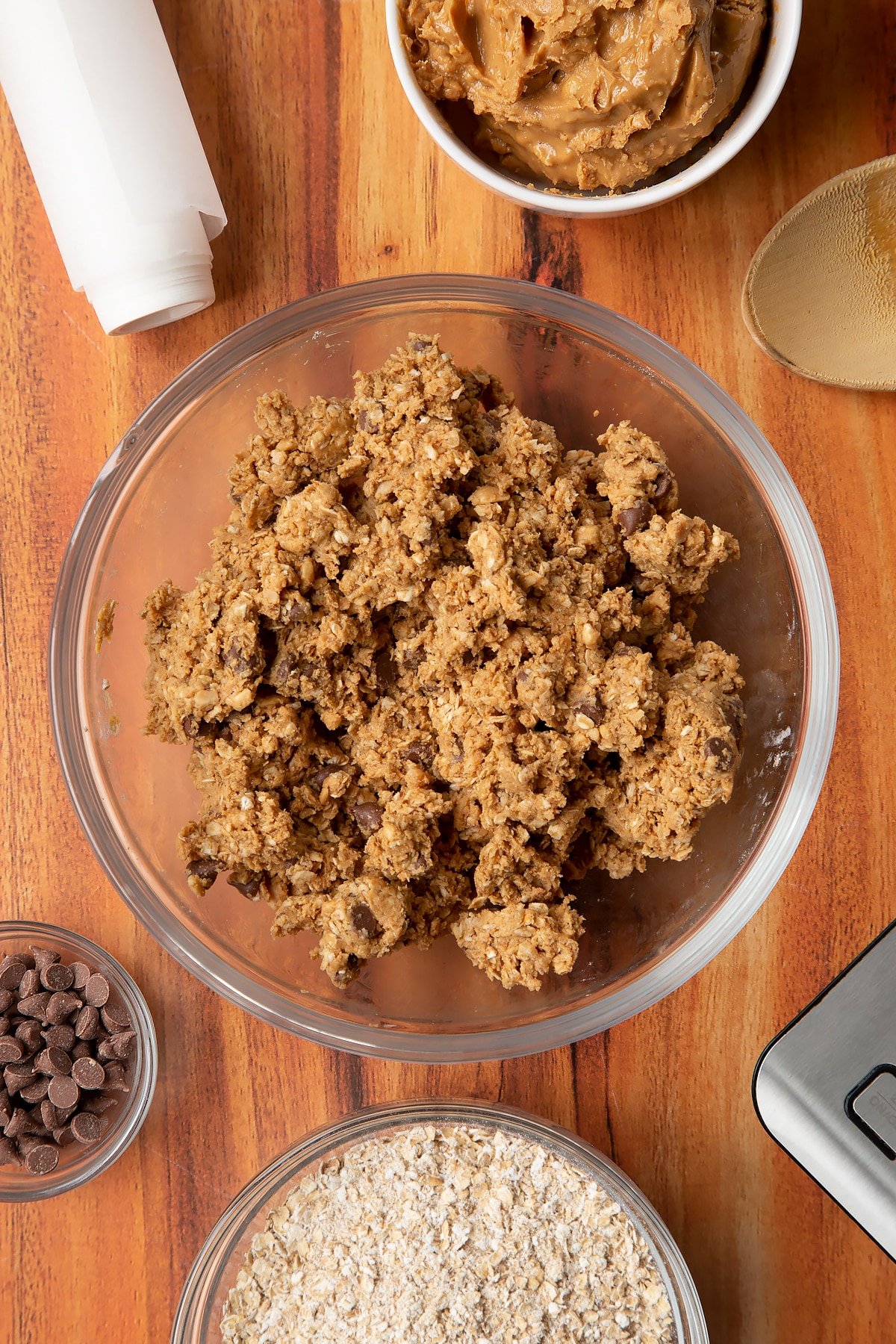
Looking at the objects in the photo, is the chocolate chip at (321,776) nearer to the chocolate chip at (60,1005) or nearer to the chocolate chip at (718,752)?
the chocolate chip at (718,752)

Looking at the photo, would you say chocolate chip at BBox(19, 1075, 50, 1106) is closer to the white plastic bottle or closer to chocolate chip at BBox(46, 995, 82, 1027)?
chocolate chip at BBox(46, 995, 82, 1027)

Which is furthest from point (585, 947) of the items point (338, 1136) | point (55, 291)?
point (55, 291)

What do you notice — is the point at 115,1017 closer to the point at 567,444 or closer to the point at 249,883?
the point at 249,883

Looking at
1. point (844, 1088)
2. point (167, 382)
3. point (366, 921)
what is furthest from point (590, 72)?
Result: point (844, 1088)

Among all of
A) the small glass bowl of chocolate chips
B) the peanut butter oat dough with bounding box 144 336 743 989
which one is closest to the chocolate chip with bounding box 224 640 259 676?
the peanut butter oat dough with bounding box 144 336 743 989

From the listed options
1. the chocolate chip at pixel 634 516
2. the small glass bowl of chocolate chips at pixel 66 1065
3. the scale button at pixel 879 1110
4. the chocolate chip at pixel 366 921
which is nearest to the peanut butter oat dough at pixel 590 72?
the chocolate chip at pixel 634 516

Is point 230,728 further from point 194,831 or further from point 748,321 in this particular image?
point 748,321
